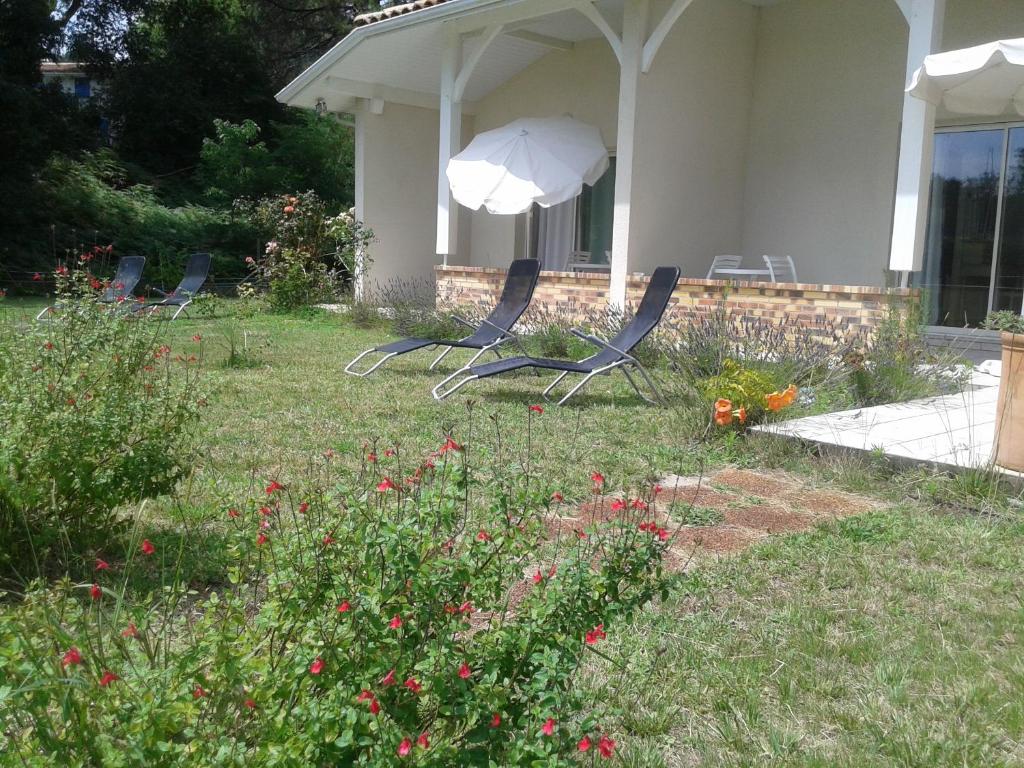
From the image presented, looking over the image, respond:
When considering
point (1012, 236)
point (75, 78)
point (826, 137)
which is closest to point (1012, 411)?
point (1012, 236)

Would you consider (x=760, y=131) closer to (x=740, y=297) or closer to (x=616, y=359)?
(x=740, y=297)

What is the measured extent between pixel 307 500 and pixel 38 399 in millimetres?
1486

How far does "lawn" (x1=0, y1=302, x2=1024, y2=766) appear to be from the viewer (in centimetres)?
224

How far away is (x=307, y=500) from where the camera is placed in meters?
1.97

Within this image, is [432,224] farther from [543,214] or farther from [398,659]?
[398,659]

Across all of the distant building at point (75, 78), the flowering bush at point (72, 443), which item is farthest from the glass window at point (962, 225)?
the distant building at point (75, 78)

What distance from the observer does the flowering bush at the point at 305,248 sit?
1339 cm

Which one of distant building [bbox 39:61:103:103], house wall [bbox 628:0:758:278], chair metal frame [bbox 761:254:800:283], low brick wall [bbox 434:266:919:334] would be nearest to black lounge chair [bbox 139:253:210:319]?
low brick wall [bbox 434:266:919:334]

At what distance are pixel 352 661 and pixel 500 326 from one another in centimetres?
631

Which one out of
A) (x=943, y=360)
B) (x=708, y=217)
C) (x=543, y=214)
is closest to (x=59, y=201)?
(x=543, y=214)

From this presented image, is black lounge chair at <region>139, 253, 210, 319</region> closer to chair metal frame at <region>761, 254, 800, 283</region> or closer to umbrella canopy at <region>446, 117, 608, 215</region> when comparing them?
umbrella canopy at <region>446, 117, 608, 215</region>

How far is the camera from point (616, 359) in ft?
21.8

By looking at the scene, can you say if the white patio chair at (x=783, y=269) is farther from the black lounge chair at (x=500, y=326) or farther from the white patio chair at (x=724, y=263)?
the black lounge chair at (x=500, y=326)

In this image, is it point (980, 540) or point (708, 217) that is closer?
point (980, 540)
